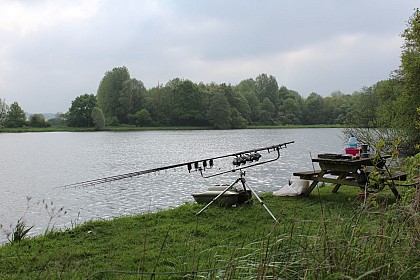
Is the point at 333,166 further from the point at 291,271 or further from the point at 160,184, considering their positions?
the point at 160,184

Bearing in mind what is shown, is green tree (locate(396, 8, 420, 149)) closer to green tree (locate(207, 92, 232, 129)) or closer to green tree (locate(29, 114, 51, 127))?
green tree (locate(207, 92, 232, 129))

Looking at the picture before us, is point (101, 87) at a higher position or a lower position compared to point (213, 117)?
higher

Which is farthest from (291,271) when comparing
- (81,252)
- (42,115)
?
(42,115)

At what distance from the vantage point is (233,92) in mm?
99812

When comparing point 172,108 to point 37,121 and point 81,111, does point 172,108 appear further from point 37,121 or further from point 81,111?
point 37,121

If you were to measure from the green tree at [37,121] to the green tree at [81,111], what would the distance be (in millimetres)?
6760

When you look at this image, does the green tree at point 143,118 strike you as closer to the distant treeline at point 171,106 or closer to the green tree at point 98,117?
the distant treeline at point 171,106

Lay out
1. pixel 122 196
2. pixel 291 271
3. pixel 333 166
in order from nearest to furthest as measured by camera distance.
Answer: pixel 291 271 < pixel 333 166 < pixel 122 196

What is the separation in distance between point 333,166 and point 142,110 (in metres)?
86.6

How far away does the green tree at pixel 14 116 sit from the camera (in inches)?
3853

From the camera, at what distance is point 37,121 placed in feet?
339

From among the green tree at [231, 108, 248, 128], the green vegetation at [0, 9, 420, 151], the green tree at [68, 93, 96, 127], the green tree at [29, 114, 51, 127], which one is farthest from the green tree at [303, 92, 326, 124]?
the green tree at [29, 114, 51, 127]

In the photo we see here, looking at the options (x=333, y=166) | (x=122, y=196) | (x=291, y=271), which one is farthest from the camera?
(x=122, y=196)

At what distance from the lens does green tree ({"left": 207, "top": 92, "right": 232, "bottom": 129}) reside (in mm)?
93950
